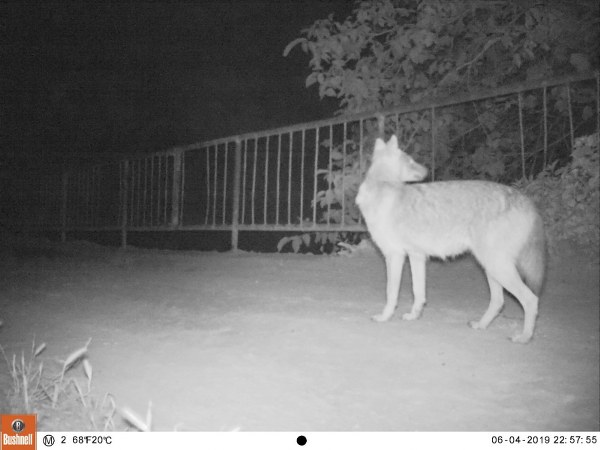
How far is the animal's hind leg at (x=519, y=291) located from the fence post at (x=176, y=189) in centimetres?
603

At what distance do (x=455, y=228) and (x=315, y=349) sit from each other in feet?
4.70

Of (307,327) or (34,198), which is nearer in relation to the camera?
(307,327)

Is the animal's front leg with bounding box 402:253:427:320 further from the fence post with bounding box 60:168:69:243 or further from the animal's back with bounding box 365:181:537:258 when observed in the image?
the fence post with bounding box 60:168:69:243

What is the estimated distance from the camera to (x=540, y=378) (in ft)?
9.14

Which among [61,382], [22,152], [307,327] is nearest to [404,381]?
[307,327]

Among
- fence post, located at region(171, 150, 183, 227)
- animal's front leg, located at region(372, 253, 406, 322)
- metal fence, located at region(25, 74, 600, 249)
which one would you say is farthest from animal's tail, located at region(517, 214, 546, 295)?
fence post, located at region(171, 150, 183, 227)

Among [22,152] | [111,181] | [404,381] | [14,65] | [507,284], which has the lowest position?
[404,381]

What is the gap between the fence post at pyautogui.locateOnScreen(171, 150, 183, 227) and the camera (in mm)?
8781

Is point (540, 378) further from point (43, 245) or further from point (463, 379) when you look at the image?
point (43, 245)

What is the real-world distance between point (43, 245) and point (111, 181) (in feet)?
6.23

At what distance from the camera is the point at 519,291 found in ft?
11.9

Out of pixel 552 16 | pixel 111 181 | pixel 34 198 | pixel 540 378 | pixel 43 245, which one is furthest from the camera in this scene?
pixel 34 198

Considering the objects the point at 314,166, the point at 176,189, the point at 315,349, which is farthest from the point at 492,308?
the point at 176,189

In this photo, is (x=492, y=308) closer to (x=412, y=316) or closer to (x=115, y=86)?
(x=412, y=316)
